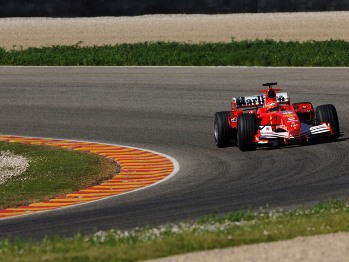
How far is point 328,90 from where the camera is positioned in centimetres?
2931

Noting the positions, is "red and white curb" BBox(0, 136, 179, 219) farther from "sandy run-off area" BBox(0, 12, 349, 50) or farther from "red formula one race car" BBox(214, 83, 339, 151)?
"sandy run-off area" BBox(0, 12, 349, 50)

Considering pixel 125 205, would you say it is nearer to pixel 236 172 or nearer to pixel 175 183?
pixel 175 183

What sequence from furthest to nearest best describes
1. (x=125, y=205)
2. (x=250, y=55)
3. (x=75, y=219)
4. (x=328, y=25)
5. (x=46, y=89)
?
(x=328, y=25), (x=250, y=55), (x=46, y=89), (x=125, y=205), (x=75, y=219)

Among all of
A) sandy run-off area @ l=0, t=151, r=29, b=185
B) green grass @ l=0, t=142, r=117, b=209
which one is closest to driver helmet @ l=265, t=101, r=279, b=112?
green grass @ l=0, t=142, r=117, b=209

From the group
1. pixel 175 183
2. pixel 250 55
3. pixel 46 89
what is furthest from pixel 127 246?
pixel 250 55

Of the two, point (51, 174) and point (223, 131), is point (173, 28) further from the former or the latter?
point (51, 174)

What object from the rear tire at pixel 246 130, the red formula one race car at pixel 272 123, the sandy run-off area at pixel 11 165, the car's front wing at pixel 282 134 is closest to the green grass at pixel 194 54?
the red formula one race car at pixel 272 123

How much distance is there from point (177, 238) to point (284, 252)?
4.86 ft

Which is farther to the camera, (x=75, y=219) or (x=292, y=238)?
(x=75, y=219)

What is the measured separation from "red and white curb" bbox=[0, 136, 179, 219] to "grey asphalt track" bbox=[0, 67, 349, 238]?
420 millimetres

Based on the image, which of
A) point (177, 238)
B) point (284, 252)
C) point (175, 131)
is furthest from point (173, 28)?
point (284, 252)

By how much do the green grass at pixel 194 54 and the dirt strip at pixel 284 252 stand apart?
21.9m

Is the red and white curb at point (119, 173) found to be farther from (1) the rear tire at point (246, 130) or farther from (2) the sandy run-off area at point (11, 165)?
(2) the sandy run-off area at point (11, 165)

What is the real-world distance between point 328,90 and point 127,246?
721 inches
